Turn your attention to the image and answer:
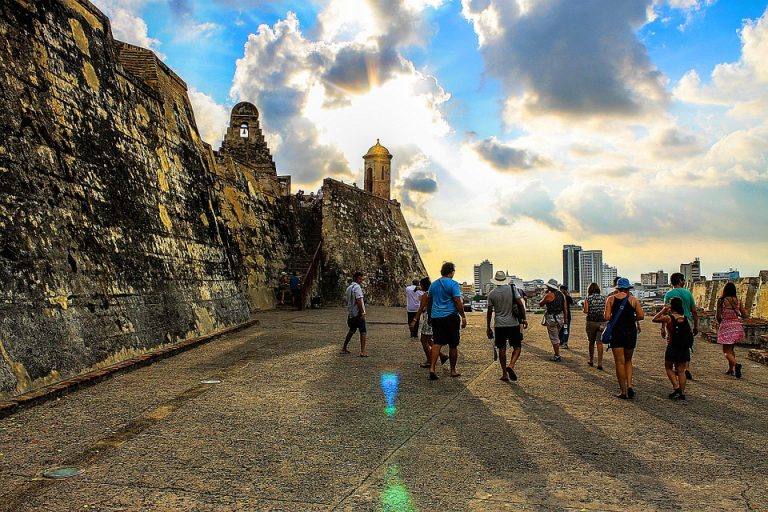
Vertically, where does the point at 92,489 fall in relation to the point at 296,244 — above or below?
below

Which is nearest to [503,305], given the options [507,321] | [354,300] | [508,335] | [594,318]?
[507,321]

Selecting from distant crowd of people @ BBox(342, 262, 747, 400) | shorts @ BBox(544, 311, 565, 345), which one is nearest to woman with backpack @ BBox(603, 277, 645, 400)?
distant crowd of people @ BBox(342, 262, 747, 400)

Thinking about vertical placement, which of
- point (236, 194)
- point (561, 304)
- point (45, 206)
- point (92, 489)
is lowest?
point (92, 489)

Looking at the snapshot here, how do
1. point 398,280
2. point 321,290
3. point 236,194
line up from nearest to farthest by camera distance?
1. point 236,194
2. point 321,290
3. point 398,280

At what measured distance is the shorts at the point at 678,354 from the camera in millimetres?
7824

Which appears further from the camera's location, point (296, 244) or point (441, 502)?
point (296, 244)

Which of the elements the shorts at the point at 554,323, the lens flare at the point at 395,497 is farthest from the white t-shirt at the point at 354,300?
the lens flare at the point at 395,497

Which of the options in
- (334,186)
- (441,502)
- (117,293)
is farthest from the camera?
(334,186)

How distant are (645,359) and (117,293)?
9.04m

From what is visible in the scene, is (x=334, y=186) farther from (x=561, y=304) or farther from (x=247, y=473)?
(x=247, y=473)

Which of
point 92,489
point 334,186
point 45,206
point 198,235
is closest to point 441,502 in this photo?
point 92,489

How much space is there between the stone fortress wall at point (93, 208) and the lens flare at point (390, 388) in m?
3.84

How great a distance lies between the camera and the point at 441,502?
415 cm

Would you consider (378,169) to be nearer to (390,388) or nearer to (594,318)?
(594,318)
